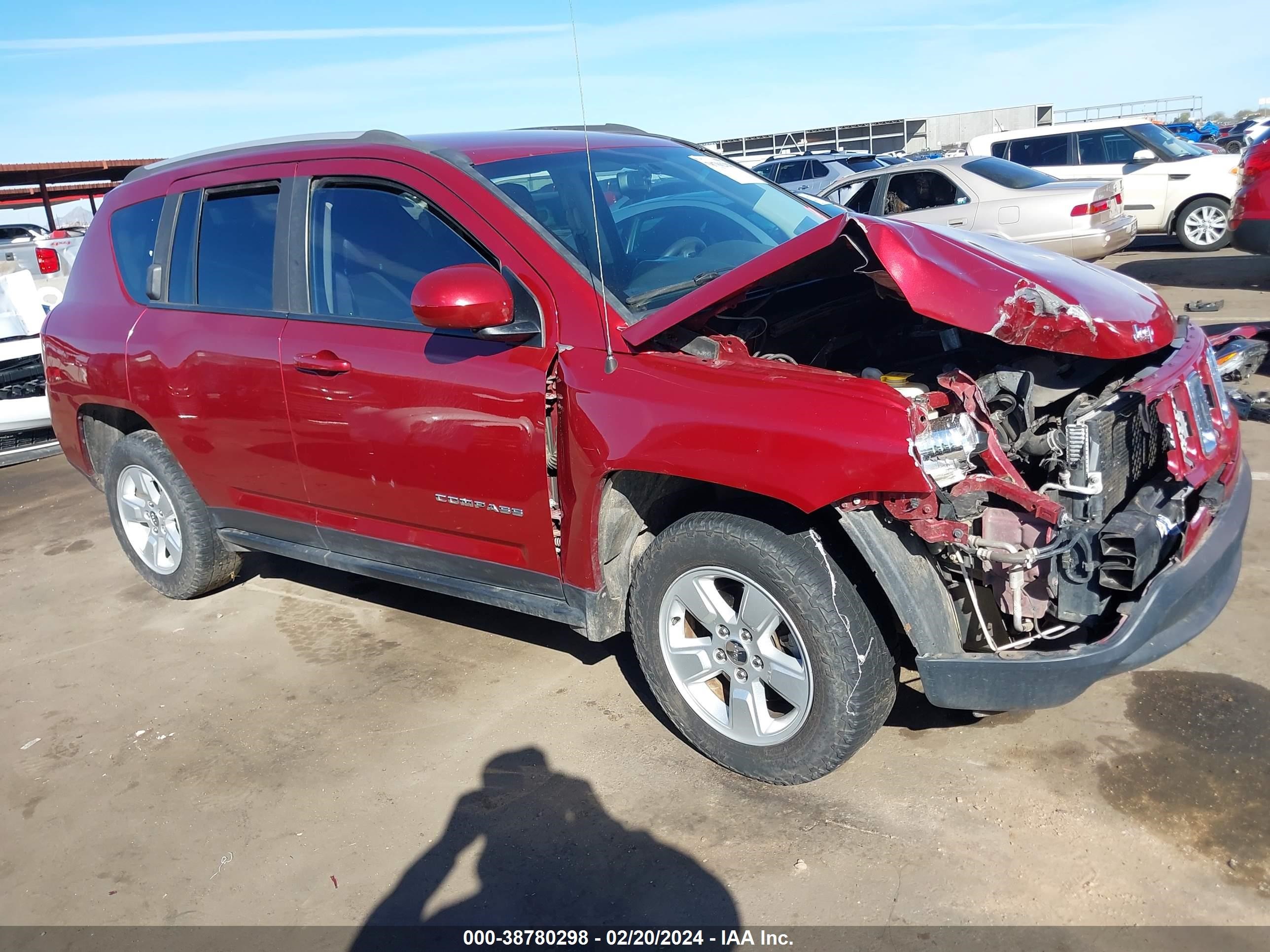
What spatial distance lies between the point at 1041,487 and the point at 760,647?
89 cm

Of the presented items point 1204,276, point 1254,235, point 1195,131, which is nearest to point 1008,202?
point 1204,276

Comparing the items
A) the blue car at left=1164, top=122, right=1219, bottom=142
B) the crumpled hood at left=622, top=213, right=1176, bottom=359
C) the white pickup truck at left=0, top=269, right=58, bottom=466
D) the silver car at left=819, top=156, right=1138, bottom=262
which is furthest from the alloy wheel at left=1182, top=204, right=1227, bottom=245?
the blue car at left=1164, top=122, right=1219, bottom=142

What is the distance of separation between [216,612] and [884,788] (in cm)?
329

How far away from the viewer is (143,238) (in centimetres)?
433

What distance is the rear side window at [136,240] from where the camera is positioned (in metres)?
4.29

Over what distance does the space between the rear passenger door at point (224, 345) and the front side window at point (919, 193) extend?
8.30 metres

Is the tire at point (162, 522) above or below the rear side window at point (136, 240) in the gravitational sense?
below

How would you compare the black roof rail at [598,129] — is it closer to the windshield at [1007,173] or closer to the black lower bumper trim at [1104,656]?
the black lower bumper trim at [1104,656]

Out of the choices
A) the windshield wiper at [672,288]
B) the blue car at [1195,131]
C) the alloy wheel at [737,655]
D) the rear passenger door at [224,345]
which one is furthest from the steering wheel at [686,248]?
the blue car at [1195,131]

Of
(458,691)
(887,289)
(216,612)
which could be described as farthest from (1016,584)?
(216,612)

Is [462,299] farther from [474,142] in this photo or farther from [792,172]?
[792,172]

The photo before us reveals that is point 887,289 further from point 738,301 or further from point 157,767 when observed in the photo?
point 157,767

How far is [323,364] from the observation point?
11.4 feet

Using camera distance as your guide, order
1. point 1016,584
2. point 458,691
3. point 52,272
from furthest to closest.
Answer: point 52,272 → point 458,691 → point 1016,584
